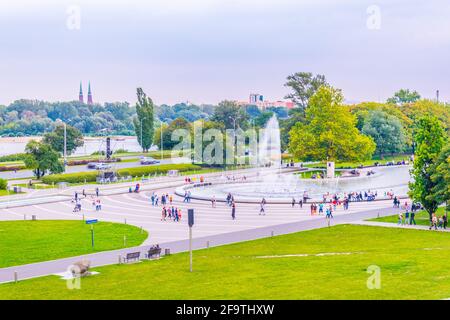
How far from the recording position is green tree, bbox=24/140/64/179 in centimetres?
7031

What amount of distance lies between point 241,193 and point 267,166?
3372cm

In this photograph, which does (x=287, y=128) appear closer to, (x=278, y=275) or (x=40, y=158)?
(x=40, y=158)

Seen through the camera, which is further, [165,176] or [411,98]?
[411,98]

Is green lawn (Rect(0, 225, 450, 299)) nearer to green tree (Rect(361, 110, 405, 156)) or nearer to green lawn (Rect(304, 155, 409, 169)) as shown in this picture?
green lawn (Rect(304, 155, 409, 169))

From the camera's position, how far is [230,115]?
122m

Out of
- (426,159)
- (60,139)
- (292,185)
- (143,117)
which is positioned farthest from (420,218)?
(143,117)

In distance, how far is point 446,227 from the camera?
1582 inches

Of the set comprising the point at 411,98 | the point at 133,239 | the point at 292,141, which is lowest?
the point at 133,239

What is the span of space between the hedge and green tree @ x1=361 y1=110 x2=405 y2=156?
3040 cm

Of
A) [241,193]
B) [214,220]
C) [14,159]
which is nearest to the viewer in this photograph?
[214,220]

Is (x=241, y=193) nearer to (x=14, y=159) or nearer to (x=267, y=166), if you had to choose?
(x=267, y=166)

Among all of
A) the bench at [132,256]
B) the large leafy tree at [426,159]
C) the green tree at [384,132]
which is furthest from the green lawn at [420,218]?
the green tree at [384,132]

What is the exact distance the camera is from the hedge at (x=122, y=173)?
69.9 metres
